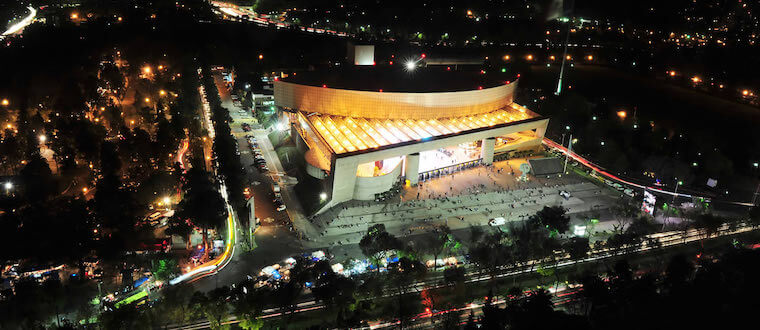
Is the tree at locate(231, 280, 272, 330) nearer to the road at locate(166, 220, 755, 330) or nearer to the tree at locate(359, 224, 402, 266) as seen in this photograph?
the road at locate(166, 220, 755, 330)

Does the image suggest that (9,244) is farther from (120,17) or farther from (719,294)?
(120,17)

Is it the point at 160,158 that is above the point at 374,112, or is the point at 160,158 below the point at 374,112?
below

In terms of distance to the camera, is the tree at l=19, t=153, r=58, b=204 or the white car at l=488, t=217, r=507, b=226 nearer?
the tree at l=19, t=153, r=58, b=204

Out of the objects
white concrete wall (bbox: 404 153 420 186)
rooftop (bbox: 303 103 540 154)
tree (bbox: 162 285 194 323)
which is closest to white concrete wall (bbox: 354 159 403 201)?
white concrete wall (bbox: 404 153 420 186)

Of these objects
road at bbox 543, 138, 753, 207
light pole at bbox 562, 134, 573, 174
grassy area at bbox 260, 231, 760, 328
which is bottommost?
grassy area at bbox 260, 231, 760, 328

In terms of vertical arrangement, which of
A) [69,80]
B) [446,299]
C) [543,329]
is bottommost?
[446,299]

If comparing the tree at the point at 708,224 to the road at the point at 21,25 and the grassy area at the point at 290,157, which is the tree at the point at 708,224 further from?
the road at the point at 21,25

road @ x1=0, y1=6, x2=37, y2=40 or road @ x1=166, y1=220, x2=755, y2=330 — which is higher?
road @ x1=0, y1=6, x2=37, y2=40

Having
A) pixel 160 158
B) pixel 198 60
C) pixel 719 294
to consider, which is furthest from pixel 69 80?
pixel 719 294

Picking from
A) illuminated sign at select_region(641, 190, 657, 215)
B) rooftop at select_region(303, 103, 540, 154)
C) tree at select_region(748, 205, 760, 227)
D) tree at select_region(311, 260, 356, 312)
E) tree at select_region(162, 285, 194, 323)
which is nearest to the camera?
tree at select_region(162, 285, 194, 323)
